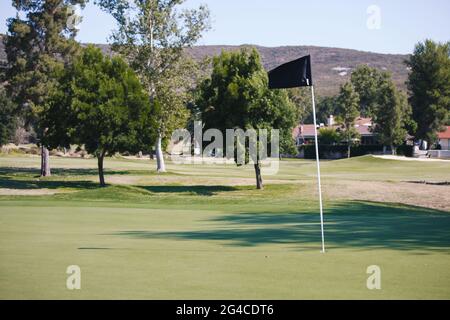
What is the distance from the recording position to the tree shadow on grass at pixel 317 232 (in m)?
15.8

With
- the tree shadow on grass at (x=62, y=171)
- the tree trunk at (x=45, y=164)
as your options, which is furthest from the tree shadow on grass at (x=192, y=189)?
the tree trunk at (x=45, y=164)

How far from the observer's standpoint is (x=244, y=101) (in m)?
44.3

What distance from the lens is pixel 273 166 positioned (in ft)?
246

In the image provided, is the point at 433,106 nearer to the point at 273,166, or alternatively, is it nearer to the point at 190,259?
the point at 273,166

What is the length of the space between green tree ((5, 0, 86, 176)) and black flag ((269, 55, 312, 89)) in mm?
42690

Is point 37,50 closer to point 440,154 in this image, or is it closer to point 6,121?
point 6,121

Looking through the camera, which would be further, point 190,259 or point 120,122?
point 120,122

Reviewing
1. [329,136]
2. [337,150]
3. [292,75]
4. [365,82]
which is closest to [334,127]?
[329,136]

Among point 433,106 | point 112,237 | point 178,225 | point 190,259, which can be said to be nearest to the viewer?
point 190,259

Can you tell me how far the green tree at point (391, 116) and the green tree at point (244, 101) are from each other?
5393 centimetres

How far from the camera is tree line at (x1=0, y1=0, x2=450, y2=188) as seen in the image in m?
45.0

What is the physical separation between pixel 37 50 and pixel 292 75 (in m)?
47.5
